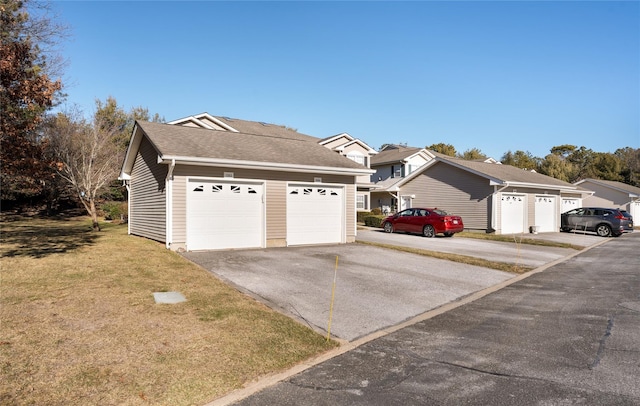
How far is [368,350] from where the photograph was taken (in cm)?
541

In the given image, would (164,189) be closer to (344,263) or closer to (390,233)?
(344,263)

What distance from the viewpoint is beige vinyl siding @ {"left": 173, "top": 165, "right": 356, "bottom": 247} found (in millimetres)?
12906

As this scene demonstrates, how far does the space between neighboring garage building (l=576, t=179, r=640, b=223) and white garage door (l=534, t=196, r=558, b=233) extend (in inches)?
576

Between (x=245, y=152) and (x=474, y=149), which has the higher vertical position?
(x=474, y=149)

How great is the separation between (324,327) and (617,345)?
158 inches

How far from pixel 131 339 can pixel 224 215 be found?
850 centimetres

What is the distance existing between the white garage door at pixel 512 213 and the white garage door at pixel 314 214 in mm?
12763

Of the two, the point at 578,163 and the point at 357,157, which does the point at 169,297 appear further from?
the point at 578,163

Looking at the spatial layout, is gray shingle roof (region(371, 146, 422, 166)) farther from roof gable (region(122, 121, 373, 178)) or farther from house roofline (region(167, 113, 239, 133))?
roof gable (region(122, 121, 373, 178))

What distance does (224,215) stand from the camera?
13680 mm

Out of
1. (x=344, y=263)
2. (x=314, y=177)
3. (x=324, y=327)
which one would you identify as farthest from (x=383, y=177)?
(x=324, y=327)

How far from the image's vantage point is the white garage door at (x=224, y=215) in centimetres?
1317

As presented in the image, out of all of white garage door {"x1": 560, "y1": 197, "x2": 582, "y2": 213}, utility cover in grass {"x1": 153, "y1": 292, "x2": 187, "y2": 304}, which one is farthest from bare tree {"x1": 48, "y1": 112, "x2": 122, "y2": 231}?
white garage door {"x1": 560, "y1": 197, "x2": 582, "y2": 213}

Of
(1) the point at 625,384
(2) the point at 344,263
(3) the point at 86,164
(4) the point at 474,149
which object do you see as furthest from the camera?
(4) the point at 474,149
